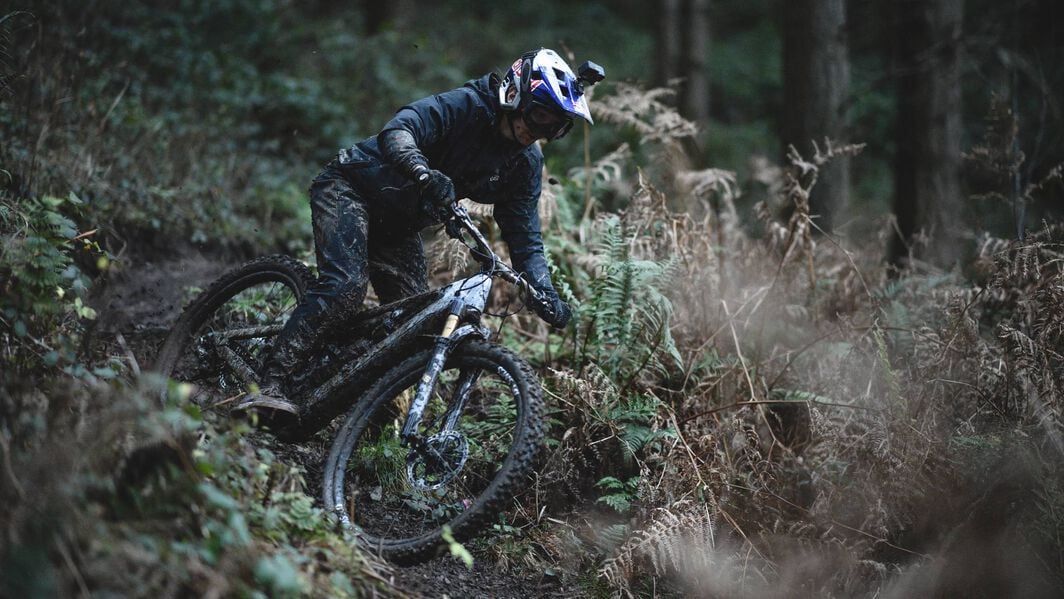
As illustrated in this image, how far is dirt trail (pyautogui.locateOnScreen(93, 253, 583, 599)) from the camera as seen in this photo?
164 inches

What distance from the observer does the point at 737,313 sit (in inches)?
245

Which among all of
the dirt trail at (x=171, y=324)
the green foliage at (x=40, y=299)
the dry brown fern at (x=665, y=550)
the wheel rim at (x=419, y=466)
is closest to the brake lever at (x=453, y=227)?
the wheel rim at (x=419, y=466)

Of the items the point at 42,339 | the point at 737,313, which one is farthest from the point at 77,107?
the point at 737,313

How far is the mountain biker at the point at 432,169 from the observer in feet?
14.8

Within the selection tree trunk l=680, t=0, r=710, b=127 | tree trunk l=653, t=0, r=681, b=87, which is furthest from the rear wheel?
tree trunk l=653, t=0, r=681, b=87

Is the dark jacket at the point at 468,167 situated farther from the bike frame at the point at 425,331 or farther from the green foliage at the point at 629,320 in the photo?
the green foliage at the point at 629,320

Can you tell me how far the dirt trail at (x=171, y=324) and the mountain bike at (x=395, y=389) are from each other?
21 cm

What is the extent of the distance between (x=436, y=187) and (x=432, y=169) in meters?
0.32

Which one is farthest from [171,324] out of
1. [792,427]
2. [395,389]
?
[792,427]

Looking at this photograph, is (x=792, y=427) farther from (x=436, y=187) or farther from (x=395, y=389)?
(x=436, y=187)

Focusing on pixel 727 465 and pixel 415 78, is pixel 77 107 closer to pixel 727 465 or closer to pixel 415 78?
pixel 415 78

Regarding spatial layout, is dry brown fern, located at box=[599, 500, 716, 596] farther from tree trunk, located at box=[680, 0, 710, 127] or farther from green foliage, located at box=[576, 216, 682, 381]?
tree trunk, located at box=[680, 0, 710, 127]

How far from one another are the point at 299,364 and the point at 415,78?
984cm

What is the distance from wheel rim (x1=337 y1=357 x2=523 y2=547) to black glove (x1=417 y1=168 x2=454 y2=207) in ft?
2.90
